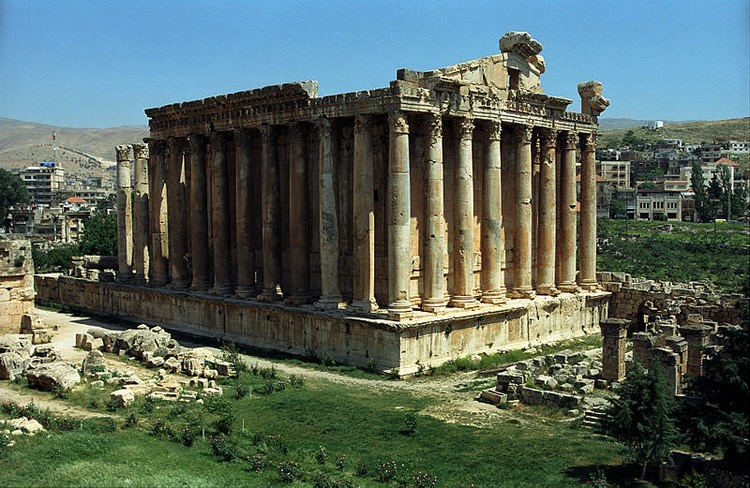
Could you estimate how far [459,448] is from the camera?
18625mm

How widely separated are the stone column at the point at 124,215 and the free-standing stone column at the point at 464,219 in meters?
21.6

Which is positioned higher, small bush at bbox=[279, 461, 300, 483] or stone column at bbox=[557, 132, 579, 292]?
stone column at bbox=[557, 132, 579, 292]

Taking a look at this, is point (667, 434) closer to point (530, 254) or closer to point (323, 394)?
point (323, 394)

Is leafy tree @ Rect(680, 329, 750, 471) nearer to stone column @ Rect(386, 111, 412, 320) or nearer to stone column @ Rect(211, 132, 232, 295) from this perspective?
stone column @ Rect(386, 111, 412, 320)

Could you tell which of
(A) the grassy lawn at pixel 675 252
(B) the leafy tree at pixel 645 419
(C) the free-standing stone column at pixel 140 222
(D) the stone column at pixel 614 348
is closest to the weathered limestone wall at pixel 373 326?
(C) the free-standing stone column at pixel 140 222

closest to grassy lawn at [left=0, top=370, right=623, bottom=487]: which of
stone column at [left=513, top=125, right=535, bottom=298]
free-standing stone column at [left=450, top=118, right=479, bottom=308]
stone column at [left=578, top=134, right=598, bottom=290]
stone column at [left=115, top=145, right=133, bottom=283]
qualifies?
free-standing stone column at [left=450, top=118, right=479, bottom=308]

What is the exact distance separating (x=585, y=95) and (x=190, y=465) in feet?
87.7

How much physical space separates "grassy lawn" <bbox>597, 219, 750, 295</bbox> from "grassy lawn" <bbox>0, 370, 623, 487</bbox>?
84.4ft

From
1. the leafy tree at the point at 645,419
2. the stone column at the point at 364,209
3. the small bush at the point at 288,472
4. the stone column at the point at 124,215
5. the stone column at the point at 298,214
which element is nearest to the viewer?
the leafy tree at the point at 645,419

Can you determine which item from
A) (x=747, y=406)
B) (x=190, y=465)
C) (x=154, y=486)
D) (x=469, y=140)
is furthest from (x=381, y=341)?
(x=747, y=406)

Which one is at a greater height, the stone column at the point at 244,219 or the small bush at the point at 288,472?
the stone column at the point at 244,219

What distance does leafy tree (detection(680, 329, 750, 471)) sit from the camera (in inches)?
567

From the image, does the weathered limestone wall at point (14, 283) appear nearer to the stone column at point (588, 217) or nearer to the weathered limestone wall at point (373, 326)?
the weathered limestone wall at point (373, 326)

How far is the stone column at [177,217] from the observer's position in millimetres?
39000
